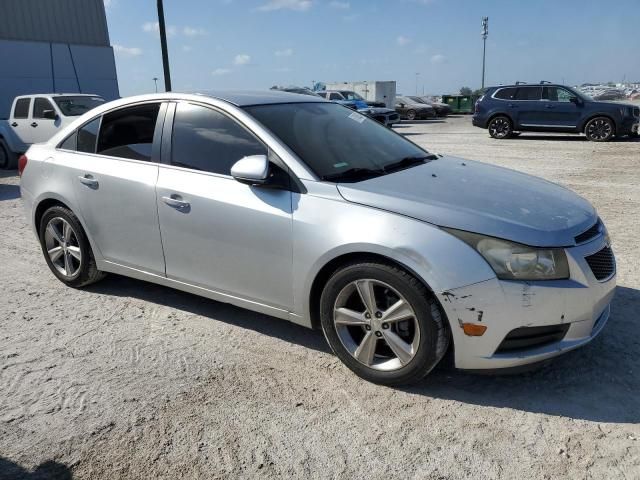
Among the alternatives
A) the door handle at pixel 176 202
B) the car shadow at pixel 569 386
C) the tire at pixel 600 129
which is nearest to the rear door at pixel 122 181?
the door handle at pixel 176 202

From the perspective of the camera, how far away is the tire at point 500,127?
17734 millimetres

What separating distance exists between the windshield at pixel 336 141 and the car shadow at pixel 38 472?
202 cm

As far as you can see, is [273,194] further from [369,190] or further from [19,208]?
[19,208]

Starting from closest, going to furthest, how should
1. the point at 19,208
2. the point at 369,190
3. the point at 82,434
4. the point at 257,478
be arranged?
the point at 257,478
the point at 82,434
the point at 369,190
the point at 19,208

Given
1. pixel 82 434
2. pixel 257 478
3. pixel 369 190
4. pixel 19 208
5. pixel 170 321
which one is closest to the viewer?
pixel 257 478

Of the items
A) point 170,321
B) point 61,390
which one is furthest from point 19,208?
point 61,390

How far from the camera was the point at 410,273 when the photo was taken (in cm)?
285

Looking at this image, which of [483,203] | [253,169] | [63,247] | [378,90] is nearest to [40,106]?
[63,247]

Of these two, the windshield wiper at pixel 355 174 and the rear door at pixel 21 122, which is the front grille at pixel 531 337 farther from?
the rear door at pixel 21 122

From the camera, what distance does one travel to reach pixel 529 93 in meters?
17.2

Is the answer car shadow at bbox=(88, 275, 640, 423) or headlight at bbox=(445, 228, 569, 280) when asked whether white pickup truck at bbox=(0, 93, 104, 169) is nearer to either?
car shadow at bbox=(88, 275, 640, 423)

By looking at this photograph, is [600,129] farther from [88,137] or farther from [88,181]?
[88,181]

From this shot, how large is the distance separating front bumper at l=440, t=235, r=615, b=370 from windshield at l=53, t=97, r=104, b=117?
38.8 feet

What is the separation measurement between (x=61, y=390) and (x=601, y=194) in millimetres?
7804
